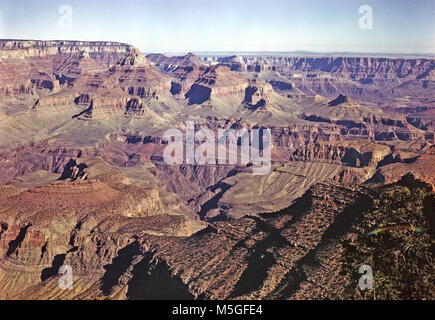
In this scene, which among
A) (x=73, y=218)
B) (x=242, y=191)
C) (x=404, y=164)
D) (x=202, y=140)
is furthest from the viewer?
(x=202, y=140)

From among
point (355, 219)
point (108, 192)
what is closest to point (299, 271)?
point (355, 219)

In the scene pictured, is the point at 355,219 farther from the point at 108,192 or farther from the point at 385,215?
the point at 108,192

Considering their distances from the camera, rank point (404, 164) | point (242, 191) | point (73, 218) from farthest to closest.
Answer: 1. point (242, 191)
2. point (404, 164)
3. point (73, 218)

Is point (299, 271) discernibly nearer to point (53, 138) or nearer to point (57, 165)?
point (57, 165)

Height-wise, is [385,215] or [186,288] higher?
[385,215]

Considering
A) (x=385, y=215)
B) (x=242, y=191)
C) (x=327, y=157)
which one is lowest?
(x=242, y=191)
